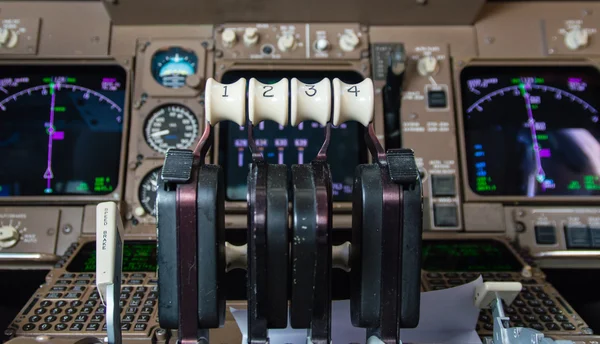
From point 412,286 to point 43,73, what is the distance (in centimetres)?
191

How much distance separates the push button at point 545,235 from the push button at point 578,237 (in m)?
0.05

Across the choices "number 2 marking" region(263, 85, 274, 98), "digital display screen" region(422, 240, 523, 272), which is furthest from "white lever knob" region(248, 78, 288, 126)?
"digital display screen" region(422, 240, 523, 272)

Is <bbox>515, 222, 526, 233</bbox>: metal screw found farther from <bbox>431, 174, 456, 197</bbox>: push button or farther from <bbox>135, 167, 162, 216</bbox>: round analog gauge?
<bbox>135, 167, 162, 216</bbox>: round analog gauge

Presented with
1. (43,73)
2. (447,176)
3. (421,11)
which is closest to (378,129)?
(447,176)

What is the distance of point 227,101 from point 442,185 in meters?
1.19

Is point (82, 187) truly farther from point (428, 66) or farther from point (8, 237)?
point (428, 66)

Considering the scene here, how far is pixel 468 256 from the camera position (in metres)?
1.89

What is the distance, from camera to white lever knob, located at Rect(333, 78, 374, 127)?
121 cm

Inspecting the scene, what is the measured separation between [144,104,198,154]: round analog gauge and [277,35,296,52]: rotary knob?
1.57 ft

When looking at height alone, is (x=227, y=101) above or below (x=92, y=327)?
above

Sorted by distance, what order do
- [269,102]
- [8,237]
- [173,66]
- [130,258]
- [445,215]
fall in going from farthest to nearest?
[173,66] < [445,215] < [8,237] < [130,258] < [269,102]

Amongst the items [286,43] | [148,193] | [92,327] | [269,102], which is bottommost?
[92,327]

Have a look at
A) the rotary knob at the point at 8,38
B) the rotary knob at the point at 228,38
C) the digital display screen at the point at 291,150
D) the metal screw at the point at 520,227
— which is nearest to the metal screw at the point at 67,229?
the digital display screen at the point at 291,150

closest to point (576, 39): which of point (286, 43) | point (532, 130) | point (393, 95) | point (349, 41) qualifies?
point (532, 130)
